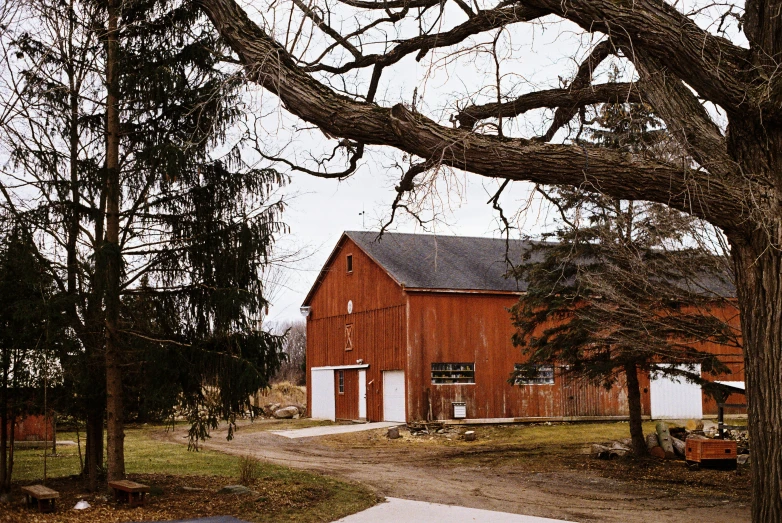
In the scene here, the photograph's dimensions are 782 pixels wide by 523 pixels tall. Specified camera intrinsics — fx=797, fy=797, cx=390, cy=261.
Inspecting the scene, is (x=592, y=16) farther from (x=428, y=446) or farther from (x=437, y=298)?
(x=437, y=298)

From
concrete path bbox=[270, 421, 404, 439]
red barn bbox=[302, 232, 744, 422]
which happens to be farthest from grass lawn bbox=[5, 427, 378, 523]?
red barn bbox=[302, 232, 744, 422]

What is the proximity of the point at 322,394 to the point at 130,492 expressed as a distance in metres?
24.7

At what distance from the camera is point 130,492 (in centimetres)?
1089

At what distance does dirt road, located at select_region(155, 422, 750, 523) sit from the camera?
483 inches

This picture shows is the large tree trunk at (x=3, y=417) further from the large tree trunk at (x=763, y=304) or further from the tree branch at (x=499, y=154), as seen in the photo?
the large tree trunk at (x=763, y=304)

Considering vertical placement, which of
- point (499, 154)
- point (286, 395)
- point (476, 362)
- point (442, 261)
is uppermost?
point (442, 261)

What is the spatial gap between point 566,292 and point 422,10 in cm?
1211

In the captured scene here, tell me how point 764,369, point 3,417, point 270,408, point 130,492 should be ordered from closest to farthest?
1. point 764,369
2. point 130,492
3. point 3,417
4. point 270,408

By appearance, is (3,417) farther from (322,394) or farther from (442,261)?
(322,394)

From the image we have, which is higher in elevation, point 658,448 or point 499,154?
point 499,154

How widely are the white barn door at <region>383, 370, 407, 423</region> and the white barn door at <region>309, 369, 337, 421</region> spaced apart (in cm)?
432

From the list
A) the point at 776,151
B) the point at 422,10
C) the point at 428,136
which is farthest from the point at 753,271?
the point at 422,10

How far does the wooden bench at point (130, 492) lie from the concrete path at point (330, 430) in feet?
51.6

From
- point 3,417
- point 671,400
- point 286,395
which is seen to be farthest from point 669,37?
point 286,395
